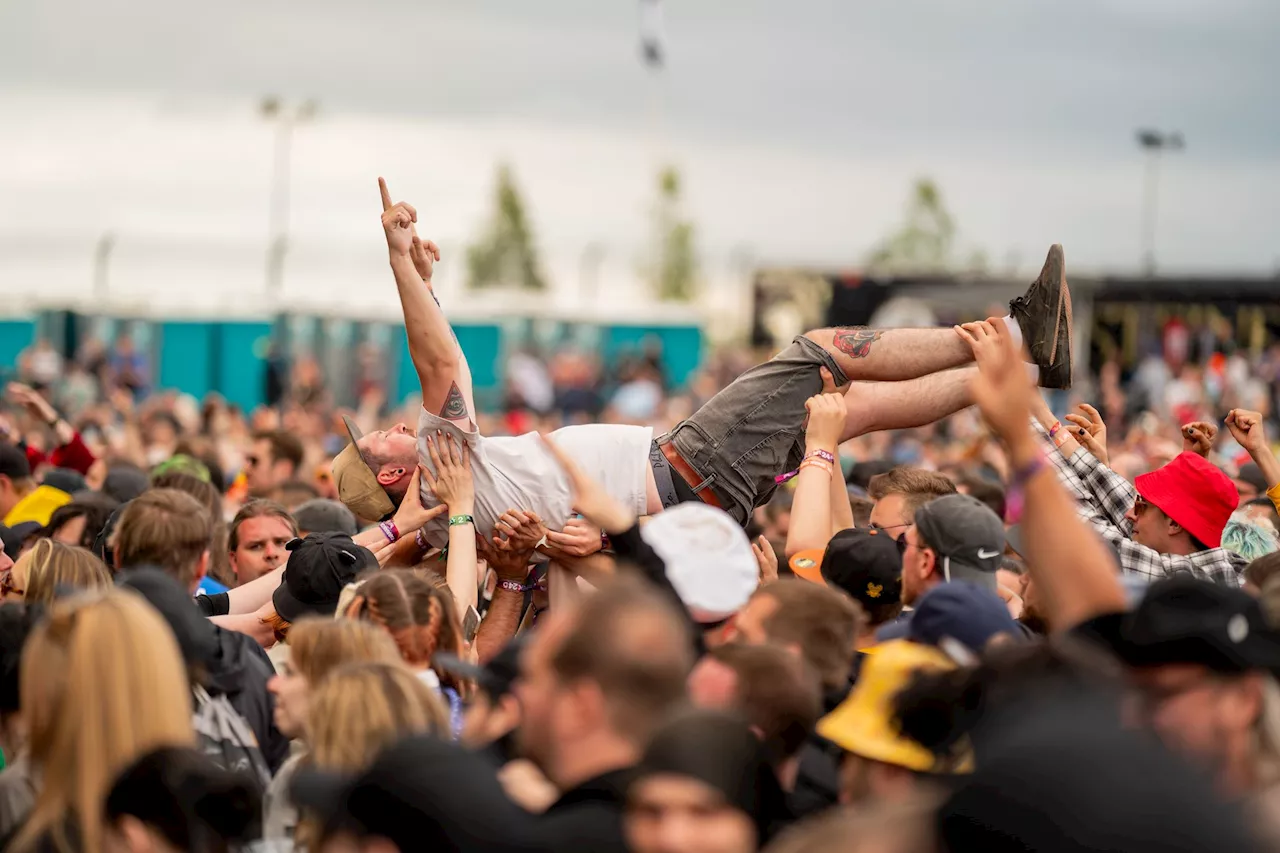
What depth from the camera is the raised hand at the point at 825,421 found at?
5.64m

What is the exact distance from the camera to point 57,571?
466cm

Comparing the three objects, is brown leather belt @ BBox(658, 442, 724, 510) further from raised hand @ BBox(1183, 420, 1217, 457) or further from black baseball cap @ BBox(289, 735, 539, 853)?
black baseball cap @ BBox(289, 735, 539, 853)

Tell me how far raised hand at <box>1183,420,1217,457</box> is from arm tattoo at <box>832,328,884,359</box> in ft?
4.24

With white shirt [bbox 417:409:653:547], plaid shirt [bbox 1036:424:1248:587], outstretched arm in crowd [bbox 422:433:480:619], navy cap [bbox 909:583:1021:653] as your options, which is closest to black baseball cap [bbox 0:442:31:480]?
white shirt [bbox 417:409:653:547]

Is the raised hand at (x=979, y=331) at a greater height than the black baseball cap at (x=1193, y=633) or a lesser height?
greater

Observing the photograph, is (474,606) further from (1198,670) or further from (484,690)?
(1198,670)

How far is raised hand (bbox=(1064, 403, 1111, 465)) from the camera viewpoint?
6.28m

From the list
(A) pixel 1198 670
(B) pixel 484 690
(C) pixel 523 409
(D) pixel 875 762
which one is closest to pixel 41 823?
(B) pixel 484 690

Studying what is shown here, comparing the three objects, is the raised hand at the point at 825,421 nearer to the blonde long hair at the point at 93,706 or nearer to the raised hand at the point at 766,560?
the raised hand at the point at 766,560

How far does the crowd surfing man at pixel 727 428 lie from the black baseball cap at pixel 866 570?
46.0 inches

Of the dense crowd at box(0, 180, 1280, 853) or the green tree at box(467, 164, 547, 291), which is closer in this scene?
the dense crowd at box(0, 180, 1280, 853)

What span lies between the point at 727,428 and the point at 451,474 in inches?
45.0

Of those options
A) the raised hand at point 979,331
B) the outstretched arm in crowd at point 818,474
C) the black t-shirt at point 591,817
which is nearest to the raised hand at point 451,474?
the outstretched arm in crowd at point 818,474

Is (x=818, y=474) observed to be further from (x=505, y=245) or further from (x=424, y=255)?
(x=505, y=245)
